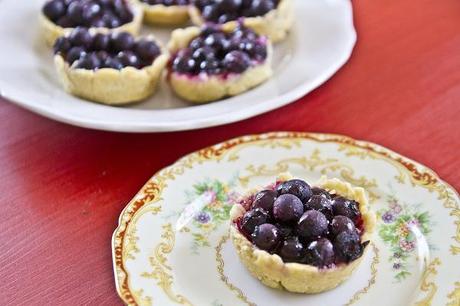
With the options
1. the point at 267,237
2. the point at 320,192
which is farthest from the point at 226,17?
the point at 267,237

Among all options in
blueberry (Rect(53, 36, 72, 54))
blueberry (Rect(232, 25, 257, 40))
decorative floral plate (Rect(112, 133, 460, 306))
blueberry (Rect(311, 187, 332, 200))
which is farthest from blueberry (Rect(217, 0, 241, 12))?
blueberry (Rect(311, 187, 332, 200))

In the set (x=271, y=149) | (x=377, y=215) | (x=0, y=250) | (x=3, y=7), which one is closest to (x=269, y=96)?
(x=271, y=149)

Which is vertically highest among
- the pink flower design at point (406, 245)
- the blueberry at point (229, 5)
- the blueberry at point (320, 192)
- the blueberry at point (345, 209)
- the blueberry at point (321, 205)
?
the blueberry at point (321, 205)

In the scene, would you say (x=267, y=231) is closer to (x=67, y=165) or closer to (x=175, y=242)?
(x=175, y=242)

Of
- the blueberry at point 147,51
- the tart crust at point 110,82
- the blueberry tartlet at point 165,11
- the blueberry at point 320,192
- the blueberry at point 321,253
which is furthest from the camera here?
the blueberry tartlet at point 165,11

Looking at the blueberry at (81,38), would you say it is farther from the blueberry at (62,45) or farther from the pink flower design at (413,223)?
the pink flower design at (413,223)

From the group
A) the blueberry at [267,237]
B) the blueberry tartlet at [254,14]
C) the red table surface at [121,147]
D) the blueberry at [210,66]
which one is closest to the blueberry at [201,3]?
the blueberry tartlet at [254,14]

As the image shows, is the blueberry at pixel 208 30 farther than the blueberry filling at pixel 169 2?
No

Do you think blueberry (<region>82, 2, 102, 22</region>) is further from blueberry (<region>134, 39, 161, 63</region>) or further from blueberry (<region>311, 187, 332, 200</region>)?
blueberry (<region>311, 187, 332, 200</region>)
